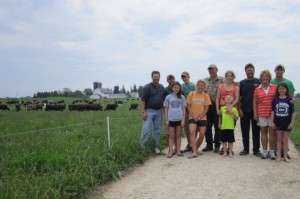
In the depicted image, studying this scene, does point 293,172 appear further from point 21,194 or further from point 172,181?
point 21,194

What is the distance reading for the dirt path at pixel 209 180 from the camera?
223 inches

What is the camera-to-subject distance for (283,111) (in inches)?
300

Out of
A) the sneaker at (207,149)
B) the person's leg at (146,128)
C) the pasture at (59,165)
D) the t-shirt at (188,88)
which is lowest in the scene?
the sneaker at (207,149)

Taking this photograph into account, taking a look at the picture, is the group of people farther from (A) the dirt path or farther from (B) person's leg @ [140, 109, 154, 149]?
(A) the dirt path

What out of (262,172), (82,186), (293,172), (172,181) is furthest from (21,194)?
(293,172)

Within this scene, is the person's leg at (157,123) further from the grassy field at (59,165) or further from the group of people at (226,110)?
the grassy field at (59,165)

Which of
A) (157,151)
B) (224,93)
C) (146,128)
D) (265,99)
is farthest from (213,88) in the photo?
(157,151)

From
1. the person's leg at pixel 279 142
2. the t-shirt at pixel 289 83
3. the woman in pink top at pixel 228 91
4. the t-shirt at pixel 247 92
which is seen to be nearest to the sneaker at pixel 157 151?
the woman in pink top at pixel 228 91

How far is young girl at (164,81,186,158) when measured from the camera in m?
8.44

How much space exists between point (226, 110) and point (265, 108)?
887 mm

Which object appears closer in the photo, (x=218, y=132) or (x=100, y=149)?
(x=100, y=149)

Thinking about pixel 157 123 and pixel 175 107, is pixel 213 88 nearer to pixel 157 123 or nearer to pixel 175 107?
pixel 175 107

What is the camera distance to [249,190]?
573 centimetres

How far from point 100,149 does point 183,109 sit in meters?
2.24
